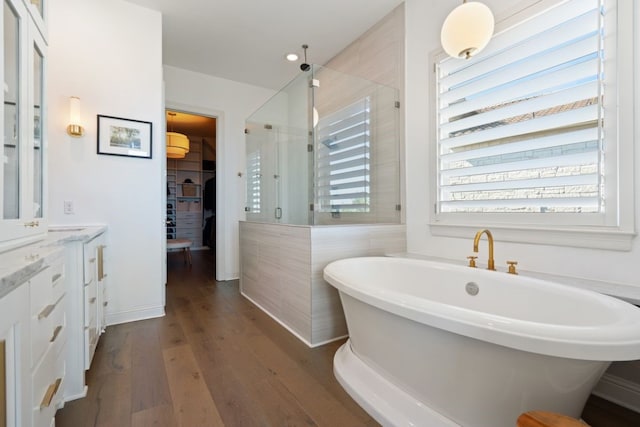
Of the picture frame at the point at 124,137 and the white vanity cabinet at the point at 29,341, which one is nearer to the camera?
the white vanity cabinet at the point at 29,341

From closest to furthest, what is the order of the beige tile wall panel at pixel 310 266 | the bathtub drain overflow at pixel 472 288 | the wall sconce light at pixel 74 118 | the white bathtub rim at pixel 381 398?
the white bathtub rim at pixel 381 398 < the bathtub drain overflow at pixel 472 288 < the beige tile wall panel at pixel 310 266 < the wall sconce light at pixel 74 118

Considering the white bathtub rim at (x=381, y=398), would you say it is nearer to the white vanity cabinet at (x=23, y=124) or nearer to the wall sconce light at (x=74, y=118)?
the white vanity cabinet at (x=23, y=124)

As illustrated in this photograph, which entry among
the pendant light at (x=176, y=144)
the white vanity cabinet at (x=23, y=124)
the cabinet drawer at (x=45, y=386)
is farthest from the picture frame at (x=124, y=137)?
the pendant light at (x=176, y=144)

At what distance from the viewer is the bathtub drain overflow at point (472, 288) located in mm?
1771

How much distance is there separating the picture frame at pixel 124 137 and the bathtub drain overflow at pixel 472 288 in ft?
9.29

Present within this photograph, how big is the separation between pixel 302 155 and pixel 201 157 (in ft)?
18.8

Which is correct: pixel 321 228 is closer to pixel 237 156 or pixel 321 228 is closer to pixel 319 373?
pixel 319 373

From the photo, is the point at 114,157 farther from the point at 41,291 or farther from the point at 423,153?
the point at 423,153

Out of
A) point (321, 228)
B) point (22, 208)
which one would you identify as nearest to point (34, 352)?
point (22, 208)

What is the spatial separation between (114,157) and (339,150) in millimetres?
2008

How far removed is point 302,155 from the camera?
2.79 m

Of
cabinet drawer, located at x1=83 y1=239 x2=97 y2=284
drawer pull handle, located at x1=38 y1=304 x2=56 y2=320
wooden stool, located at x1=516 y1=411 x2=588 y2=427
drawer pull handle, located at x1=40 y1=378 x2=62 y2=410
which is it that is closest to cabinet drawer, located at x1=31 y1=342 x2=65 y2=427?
drawer pull handle, located at x1=40 y1=378 x2=62 y2=410

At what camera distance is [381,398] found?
1.46 metres

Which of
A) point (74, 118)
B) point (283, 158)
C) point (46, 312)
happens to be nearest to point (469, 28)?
point (283, 158)
